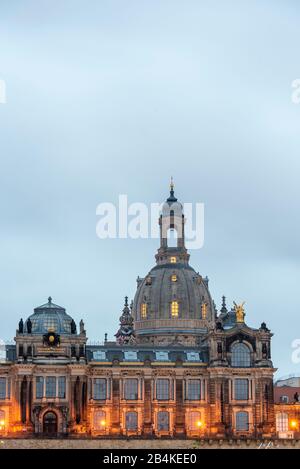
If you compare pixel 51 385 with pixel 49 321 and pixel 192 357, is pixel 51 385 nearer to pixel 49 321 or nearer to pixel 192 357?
pixel 49 321

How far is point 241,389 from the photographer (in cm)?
19212

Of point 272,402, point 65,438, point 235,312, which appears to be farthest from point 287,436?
point 65,438

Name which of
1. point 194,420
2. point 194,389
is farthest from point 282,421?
point 194,389

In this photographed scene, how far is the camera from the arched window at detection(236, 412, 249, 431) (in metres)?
191

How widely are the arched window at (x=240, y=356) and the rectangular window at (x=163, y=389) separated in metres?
9.41

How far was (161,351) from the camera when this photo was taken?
641 ft

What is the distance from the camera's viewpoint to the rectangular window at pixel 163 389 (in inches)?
7510

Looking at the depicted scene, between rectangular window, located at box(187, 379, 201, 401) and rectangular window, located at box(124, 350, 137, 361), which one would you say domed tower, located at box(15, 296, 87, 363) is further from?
rectangular window, located at box(187, 379, 201, 401)

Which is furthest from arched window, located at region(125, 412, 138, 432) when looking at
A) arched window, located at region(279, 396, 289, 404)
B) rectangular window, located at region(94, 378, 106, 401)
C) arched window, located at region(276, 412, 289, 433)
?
arched window, located at region(279, 396, 289, 404)

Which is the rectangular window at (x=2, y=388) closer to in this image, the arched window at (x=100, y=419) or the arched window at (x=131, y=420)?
the arched window at (x=100, y=419)

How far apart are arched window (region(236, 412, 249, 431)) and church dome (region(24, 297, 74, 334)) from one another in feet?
83.1

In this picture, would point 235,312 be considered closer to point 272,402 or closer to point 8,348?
point 272,402

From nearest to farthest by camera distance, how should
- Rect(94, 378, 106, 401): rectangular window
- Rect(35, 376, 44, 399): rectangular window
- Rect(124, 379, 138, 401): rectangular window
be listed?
Rect(35, 376, 44, 399): rectangular window → Rect(94, 378, 106, 401): rectangular window → Rect(124, 379, 138, 401): rectangular window

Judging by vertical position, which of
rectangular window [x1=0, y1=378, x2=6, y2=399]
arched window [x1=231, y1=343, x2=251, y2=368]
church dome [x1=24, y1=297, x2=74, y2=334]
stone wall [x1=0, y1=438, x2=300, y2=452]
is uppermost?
church dome [x1=24, y1=297, x2=74, y2=334]
